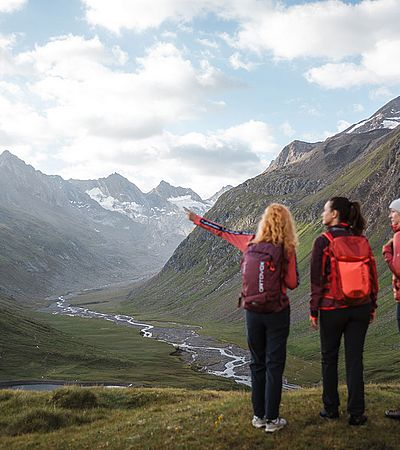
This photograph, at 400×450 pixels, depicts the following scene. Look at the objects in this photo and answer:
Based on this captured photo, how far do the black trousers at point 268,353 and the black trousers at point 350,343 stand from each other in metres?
1.09

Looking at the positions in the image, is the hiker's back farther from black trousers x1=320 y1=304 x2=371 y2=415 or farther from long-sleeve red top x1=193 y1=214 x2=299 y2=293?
black trousers x1=320 y1=304 x2=371 y2=415

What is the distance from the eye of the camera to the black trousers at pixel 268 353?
11.8m

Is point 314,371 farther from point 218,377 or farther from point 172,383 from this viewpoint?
point 172,383

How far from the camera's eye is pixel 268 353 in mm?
11930

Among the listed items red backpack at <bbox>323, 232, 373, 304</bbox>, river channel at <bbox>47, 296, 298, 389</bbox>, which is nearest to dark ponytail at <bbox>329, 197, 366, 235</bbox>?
red backpack at <bbox>323, 232, 373, 304</bbox>

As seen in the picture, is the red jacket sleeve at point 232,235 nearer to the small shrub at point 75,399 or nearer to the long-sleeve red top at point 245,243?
the long-sleeve red top at point 245,243

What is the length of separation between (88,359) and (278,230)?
337ft

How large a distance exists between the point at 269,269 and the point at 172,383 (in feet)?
248

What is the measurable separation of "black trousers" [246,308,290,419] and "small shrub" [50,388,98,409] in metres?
9.85

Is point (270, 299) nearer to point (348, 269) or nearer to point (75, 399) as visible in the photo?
point (348, 269)

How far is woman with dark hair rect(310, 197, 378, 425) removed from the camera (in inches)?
458

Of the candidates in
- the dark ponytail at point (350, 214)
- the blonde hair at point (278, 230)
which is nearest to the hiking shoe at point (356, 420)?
the blonde hair at point (278, 230)

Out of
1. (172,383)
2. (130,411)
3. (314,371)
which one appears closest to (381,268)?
(314,371)

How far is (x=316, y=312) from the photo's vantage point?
11992 millimetres
